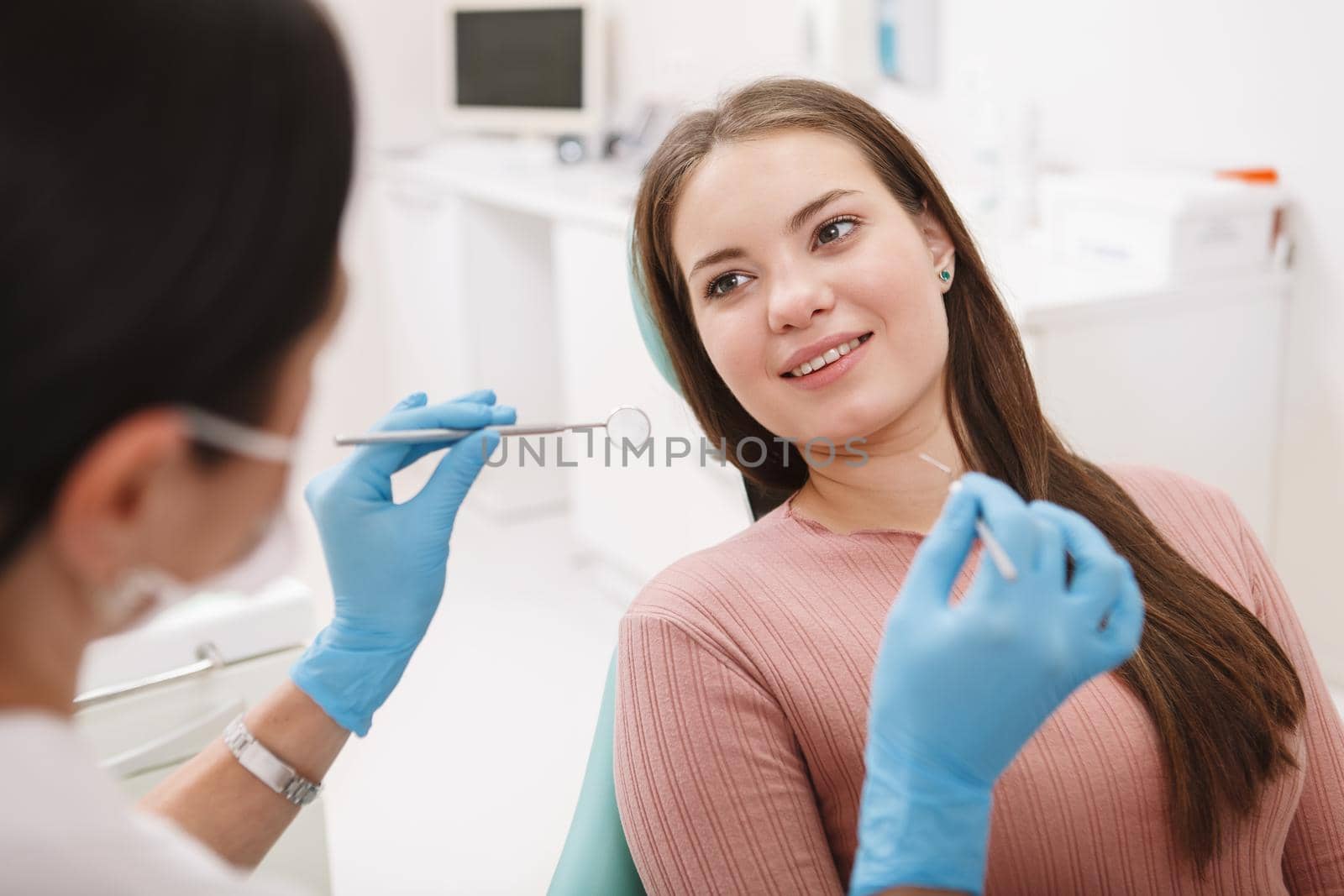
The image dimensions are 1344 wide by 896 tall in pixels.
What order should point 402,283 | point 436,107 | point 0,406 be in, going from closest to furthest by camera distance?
1. point 0,406
2. point 402,283
3. point 436,107

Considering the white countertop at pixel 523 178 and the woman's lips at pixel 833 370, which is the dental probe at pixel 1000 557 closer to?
the woman's lips at pixel 833 370

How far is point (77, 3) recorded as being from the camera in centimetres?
53

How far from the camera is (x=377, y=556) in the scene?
3.51ft

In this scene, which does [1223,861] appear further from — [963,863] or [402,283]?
[402,283]

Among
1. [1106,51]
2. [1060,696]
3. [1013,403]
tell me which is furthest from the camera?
[1106,51]

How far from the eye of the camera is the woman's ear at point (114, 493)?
1.81ft

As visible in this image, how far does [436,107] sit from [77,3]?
399 cm

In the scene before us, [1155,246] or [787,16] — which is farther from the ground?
[787,16]

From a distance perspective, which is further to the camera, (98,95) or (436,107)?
(436,107)

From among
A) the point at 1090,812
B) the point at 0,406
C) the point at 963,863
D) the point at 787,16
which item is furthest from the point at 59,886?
the point at 787,16

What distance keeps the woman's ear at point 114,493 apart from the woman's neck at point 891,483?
2.34 ft

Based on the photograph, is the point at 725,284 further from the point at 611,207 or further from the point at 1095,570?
the point at 611,207

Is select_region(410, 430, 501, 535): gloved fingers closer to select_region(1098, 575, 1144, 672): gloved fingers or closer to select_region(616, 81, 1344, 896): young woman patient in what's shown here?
select_region(616, 81, 1344, 896): young woman patient

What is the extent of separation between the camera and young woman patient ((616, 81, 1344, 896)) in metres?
0.97
